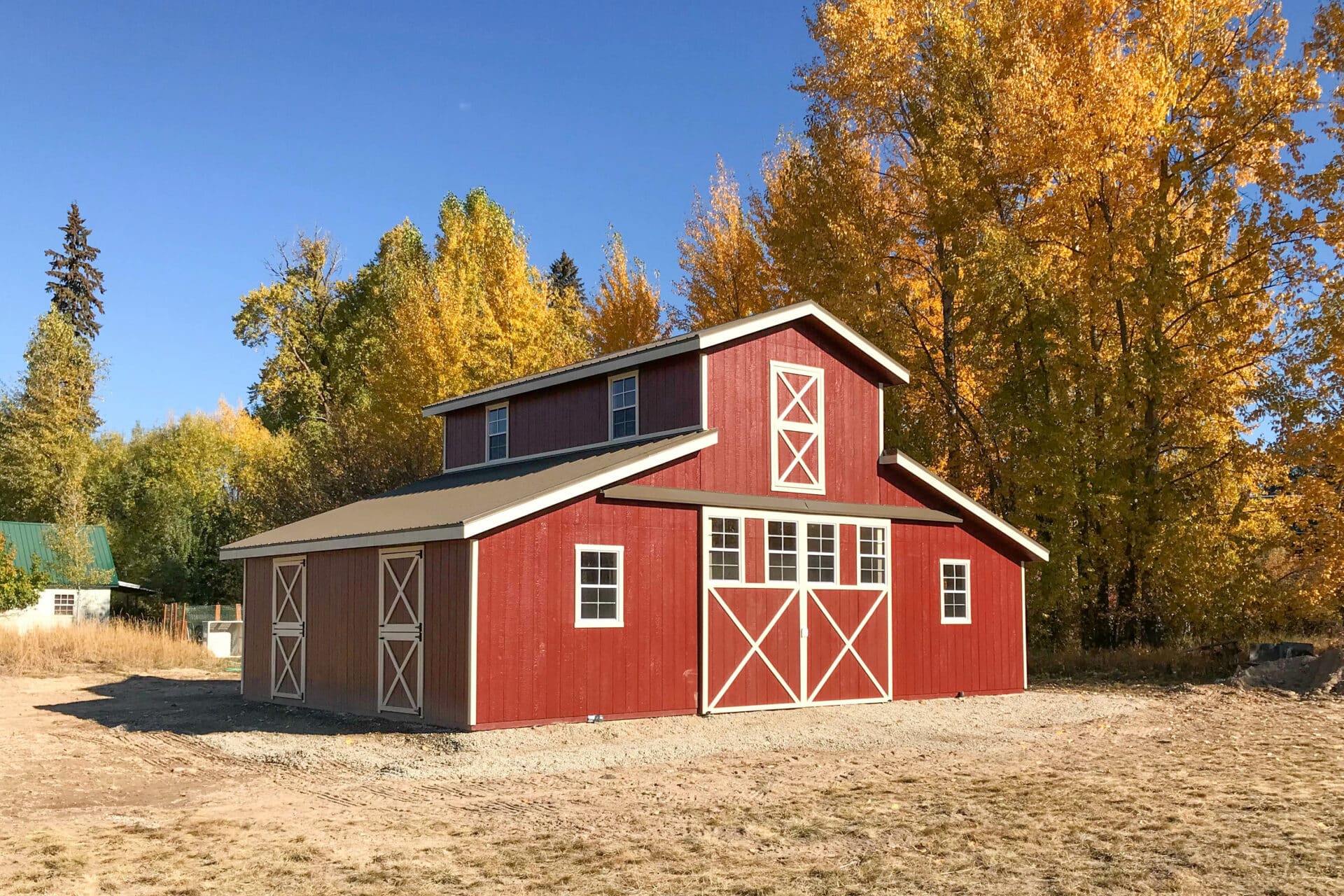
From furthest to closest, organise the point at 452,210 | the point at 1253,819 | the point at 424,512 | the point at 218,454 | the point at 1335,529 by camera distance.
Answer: the point at 218,454 → the point at 452,210 → the point at 1335,529 → the point at 424,512 → the point at 1253,819

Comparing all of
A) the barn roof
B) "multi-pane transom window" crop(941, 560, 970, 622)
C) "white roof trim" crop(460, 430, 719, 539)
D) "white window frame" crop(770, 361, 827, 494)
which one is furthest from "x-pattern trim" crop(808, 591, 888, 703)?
the barn roof

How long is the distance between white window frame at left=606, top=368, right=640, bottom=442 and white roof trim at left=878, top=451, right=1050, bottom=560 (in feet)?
14.1

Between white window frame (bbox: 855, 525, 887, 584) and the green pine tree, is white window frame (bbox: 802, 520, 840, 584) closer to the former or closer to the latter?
white window frame (bbox: 855, 525, 887, 584)

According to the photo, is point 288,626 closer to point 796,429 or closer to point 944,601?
point 796,429

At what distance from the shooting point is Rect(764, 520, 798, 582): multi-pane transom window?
1909 cm

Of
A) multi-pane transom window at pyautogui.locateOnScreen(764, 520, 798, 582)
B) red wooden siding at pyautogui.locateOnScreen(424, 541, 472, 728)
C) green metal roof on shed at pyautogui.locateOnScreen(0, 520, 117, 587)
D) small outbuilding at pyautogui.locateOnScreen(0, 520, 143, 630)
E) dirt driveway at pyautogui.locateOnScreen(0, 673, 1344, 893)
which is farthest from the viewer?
green metal roof on shed at pyautogui.locateOnScreen(0, 520, 117, 587)

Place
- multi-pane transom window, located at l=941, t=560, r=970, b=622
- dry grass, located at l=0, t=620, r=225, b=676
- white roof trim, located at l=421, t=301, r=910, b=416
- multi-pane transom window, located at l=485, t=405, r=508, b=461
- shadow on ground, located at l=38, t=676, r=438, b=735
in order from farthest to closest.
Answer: dry grass, located at l=0, t=620, r=225, b=676 → multi-pane transom window, located at l=485, t=405, r=508, b=461 → multi-pane transom window, located at l=941, t=560, r=970, b=622 → white roof trim, located at l=421, t=301, r=910, b=416 → shadow on ground, located at l=38, t=676, r=438, b=735

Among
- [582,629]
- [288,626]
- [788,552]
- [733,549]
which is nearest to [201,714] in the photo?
[288,626]

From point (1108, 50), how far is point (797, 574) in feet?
50.6

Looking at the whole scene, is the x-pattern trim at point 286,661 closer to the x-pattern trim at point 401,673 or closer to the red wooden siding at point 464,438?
the x-pattern trim at point 401,673

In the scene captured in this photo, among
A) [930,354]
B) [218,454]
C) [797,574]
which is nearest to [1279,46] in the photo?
[930,354]

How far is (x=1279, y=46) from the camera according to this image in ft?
83.7

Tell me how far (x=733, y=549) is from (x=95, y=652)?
775 inches

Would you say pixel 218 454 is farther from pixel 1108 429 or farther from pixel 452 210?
pixel 1108 429
